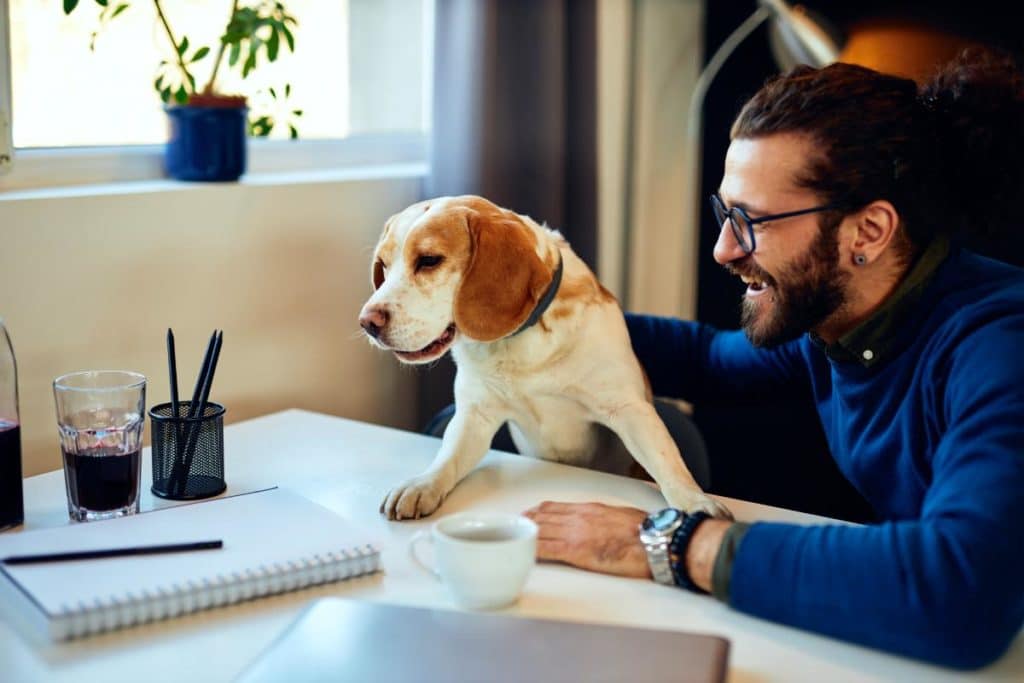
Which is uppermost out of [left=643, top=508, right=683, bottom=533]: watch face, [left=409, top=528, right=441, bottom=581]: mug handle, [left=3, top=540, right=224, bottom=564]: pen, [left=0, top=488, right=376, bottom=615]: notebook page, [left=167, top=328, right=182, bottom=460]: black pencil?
[left=167, top=328, right=182, bottom=460]: black pencil

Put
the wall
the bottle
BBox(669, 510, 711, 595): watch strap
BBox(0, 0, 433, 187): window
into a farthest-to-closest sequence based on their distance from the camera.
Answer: the wall < BBox(0, 0, 433, 187): window < the bottle < BBox(669, 510, 711, 595): watch strap

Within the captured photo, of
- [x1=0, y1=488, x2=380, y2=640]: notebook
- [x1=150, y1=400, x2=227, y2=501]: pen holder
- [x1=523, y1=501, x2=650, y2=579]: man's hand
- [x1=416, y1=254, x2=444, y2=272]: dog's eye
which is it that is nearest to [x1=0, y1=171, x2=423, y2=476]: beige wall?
[x1=150, y1=400, x2=227, y2=501]: pen holder

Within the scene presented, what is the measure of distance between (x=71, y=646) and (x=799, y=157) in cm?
92

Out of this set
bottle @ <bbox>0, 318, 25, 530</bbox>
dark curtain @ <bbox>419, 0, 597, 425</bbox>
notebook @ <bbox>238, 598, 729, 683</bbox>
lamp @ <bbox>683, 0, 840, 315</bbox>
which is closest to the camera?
notebook @ <bbox>238, 598, 729, 683</bbox>

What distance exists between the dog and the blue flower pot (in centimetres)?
49

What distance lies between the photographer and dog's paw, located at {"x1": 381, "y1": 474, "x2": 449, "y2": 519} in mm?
1203

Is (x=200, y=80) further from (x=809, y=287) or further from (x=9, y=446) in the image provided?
(x=809, y=287)

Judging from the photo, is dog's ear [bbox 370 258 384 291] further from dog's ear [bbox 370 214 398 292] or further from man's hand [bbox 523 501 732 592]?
man's hand [bbox 523 501 732 592]

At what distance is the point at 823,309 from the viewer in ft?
4.25

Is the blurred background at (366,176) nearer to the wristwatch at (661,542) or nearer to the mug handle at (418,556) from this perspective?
the mug handle at (418,556)

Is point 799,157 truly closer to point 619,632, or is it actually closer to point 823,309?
point 823,309

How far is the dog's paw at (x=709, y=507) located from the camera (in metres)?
1.21

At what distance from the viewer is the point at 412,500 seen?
121 centimetres

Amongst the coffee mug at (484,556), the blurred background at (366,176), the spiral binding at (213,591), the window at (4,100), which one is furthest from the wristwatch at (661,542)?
the window at (4,100)
